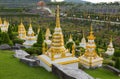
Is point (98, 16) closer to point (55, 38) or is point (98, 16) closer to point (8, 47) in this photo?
point (8, 47)

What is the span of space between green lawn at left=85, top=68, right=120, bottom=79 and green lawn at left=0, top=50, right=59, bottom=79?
13.0 feet

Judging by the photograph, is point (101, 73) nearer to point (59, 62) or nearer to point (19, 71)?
point (59, 62)

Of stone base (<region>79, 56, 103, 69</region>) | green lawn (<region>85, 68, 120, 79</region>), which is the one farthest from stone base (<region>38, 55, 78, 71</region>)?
stone base (<region>79, 56, 103, 69</region>)

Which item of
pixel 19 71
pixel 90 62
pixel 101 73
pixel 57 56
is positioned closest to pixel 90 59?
pixel 90 62

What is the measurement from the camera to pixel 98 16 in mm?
75062

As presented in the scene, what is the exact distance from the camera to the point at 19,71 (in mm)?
17812

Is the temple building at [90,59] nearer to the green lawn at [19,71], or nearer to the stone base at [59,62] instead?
the stone base at [59,62]

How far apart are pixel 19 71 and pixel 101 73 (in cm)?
713

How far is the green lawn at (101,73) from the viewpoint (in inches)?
728

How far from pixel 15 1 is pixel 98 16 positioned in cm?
5348

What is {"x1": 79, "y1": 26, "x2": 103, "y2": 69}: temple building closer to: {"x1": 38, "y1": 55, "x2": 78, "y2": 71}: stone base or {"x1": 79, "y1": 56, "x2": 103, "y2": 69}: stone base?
{"x1": 79, "y1": 56, "x2": 103, "y2": 69}: stone base

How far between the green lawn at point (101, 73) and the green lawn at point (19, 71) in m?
3.97

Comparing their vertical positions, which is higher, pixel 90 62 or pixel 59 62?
pixel 59 62

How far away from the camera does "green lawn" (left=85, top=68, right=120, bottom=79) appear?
60.7ft
